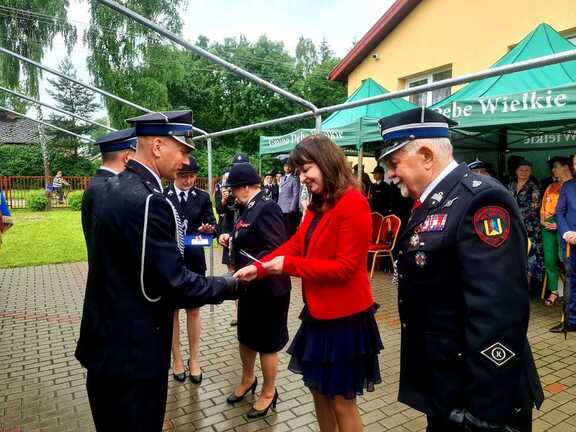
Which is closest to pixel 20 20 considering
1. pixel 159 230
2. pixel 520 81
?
pixel 520 81

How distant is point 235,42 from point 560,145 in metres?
44.2

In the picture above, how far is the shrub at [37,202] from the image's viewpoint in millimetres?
21125

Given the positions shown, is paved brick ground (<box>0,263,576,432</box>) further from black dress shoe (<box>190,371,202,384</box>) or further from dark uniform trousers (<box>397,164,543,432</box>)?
dark uniform trousers (<box>397,164,543,432</box>)

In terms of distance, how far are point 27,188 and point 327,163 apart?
88.8 ft

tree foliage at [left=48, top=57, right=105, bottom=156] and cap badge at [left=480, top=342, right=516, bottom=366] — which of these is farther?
tree foliage at [left=48, top=57, right=105, bottom=156]

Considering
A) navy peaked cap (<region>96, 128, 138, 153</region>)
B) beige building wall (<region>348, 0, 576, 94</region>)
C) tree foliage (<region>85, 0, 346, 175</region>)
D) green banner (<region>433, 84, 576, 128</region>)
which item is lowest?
navy peaked cap (<region>96, 128, 138, 153</region>)

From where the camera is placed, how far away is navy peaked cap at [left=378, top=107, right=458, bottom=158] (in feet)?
5.71

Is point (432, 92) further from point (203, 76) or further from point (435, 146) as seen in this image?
point (203, 76)

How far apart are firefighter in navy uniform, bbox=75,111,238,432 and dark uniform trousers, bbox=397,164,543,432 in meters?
1.05

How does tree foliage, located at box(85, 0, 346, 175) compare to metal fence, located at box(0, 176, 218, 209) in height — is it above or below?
above

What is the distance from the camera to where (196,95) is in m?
37.9

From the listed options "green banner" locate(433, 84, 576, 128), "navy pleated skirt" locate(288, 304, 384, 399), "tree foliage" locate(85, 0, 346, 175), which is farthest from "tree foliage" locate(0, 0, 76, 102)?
"navy pleated skirt" locate(288, 304, 384, 399)

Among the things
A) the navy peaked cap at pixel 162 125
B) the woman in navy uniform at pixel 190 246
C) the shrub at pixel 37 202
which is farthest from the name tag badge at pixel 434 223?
the shrub at pixel 37 202

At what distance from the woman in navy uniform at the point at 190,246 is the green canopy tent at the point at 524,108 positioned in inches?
135
